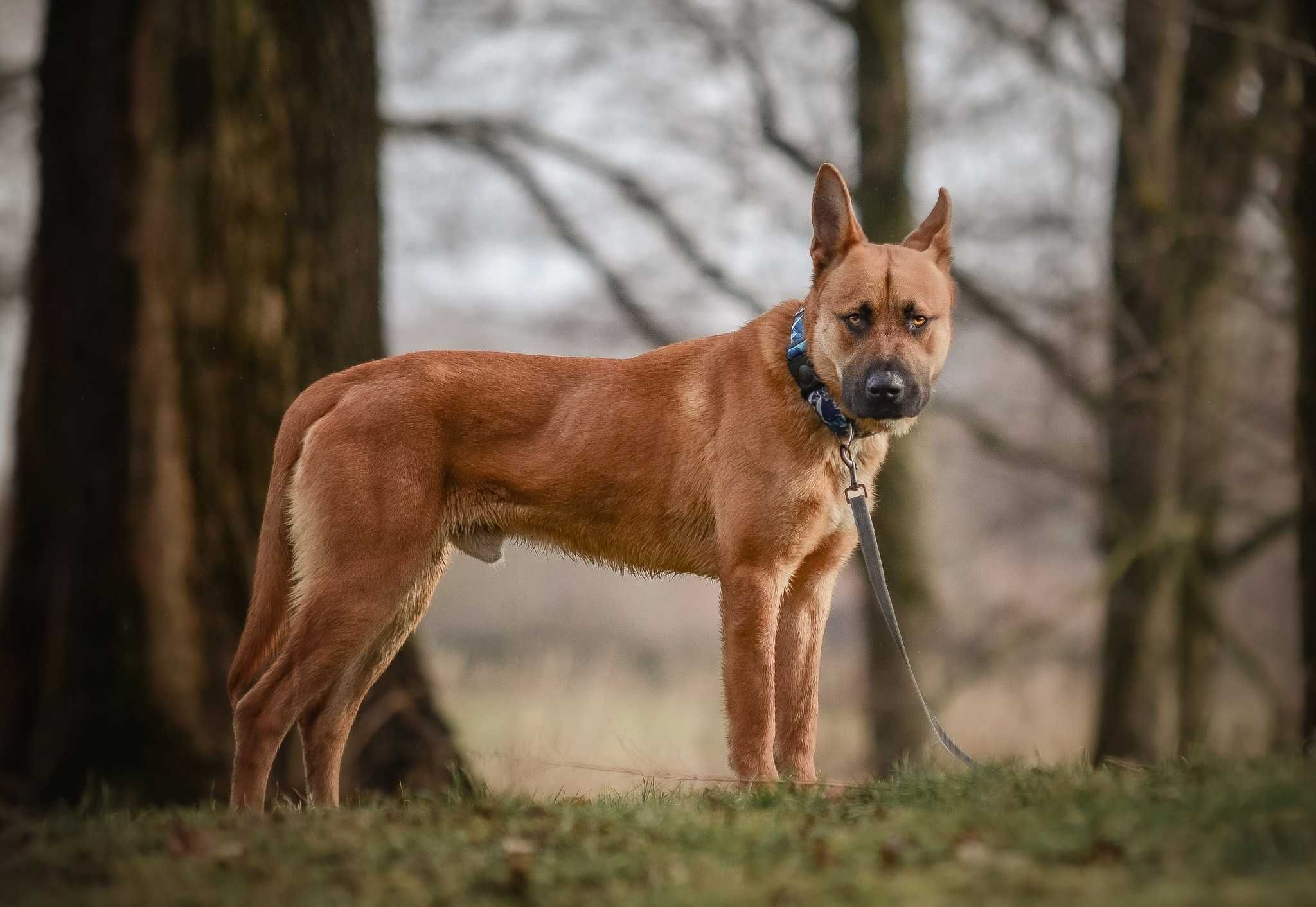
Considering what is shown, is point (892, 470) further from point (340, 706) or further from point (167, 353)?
point (340, 706)

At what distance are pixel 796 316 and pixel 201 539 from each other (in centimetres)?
347

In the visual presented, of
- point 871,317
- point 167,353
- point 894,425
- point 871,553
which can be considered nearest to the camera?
point 871,553

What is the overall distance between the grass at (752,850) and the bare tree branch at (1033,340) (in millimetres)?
6632

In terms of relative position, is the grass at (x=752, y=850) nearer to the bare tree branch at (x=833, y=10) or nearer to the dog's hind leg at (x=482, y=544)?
the dog's hind leg at (x=482, y=544)

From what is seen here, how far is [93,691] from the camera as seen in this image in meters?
6.25

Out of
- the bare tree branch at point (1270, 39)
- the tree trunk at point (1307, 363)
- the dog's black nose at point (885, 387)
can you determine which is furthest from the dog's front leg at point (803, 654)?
the bare tree branch at point (1270, 39)

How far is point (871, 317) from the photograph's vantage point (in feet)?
15.6

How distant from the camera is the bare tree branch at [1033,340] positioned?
10.5 m

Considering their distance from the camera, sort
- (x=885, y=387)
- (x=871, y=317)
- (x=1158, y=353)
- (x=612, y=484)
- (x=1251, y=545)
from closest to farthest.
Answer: (x=885, y=387) < (x=871, y=317) < (x=612, y=484) < (x=1158, y=353) < (x=1251, y=545)

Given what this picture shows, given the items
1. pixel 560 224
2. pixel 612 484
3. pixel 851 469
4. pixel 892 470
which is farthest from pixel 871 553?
pixel 560 224

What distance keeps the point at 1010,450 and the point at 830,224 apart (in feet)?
20.9

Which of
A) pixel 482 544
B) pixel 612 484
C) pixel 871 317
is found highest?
pixel 871 317

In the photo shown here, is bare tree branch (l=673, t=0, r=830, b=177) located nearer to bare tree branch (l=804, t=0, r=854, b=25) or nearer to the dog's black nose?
bare tree branch (l=804, t=0, r=854, b=25)

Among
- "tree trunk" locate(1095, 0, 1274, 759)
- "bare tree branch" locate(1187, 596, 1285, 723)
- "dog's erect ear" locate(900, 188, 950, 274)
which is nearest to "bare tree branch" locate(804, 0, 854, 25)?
"tree trunk" locate(1095, 0, 1274, 759)
